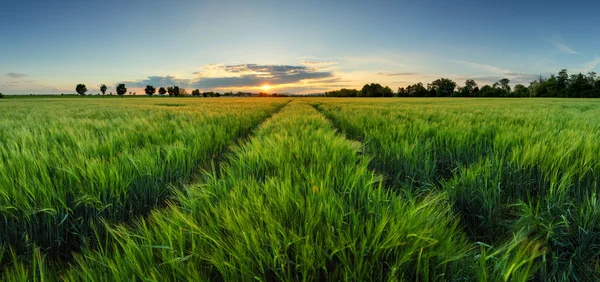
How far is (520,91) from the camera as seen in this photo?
3558 inches

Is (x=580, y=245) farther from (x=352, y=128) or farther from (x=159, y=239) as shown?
(x=352, y=128)

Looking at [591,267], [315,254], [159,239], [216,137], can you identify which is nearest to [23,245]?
[159,239]

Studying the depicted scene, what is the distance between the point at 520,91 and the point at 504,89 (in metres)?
4.56

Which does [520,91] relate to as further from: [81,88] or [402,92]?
[81,88]

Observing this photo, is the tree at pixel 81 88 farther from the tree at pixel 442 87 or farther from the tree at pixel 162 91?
the tree at pixel 442 87

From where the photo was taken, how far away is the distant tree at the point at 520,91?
85812mm

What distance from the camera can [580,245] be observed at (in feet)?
3.69

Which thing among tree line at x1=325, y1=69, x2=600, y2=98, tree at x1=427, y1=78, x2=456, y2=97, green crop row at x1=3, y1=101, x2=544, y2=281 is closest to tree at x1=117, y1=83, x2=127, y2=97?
tree line at x1=325, y1=69, x2=600, y2=98

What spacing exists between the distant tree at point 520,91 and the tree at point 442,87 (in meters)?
18.5

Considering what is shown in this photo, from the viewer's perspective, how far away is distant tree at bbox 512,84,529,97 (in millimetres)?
85812

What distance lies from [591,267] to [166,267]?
1622mm

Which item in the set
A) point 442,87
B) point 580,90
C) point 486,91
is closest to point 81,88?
point 442,87

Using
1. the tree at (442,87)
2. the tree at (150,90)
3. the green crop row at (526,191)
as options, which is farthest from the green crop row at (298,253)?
the tree at (150,90)

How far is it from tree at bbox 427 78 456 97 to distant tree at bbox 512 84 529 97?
18451mm
